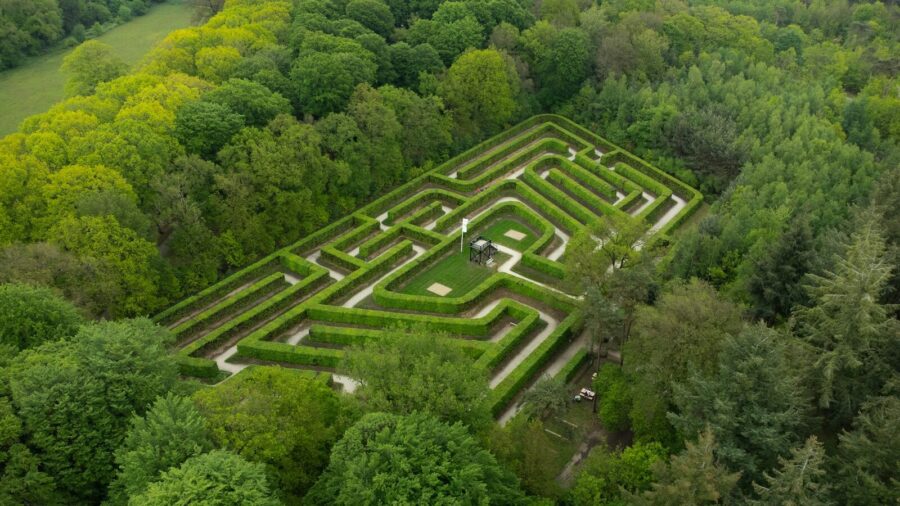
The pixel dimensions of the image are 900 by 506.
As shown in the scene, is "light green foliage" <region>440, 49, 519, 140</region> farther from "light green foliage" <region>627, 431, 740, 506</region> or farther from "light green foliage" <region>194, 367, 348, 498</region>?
"light green foliage" <region>627, 431, 740, 506</region>

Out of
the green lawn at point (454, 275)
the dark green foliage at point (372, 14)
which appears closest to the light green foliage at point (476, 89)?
Result: the dark green foliage at point (372, 14)

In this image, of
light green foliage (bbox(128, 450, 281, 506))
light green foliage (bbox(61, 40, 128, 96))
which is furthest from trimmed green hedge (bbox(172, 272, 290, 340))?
light green foliage (bbox(61, 40, 128, 96))

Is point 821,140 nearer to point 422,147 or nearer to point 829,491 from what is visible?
point 422,147

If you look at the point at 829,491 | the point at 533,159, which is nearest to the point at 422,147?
the point at 533,159

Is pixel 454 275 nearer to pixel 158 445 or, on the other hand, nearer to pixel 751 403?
pixel 751 403

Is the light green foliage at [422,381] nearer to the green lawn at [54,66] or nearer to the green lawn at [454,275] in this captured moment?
the green lawn at [454,275]

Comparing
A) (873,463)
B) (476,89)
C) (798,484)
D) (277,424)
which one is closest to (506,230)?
(476,89)
